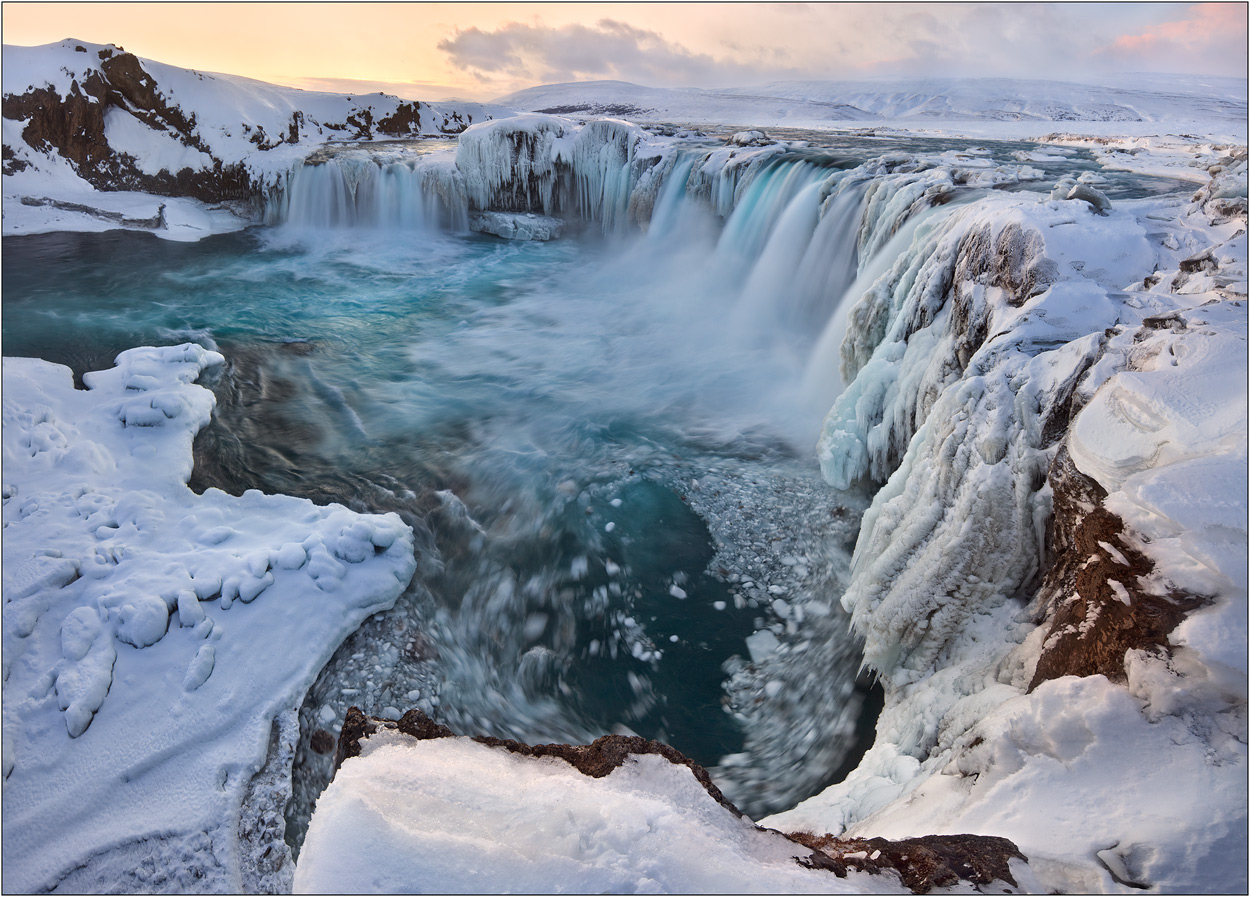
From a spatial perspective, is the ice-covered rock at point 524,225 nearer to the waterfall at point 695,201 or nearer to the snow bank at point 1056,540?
the waterfall at point 695,201

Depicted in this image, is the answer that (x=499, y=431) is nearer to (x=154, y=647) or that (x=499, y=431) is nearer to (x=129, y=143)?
(x=154, y=647)

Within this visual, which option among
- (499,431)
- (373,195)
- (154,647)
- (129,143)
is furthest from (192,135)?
(154,647)

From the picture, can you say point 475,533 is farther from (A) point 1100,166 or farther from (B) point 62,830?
(A) point 1100,166

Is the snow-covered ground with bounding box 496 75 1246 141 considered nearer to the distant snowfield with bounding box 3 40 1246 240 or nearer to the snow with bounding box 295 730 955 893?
the distant snowfield with bounding box 3 40 1246 240

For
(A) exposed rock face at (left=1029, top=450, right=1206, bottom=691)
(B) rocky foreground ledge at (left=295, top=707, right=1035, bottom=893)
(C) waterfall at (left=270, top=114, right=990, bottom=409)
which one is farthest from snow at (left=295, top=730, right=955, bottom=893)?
(C) waterfall at (left=270, top=114, right=990, bottom=409)

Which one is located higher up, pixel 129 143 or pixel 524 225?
pixel 129 143

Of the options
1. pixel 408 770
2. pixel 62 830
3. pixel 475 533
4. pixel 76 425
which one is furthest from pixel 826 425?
pixel 76 425

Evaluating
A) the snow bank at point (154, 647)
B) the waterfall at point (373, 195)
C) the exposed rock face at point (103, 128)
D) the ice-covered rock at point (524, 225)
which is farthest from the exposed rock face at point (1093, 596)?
the exposed rock face at point (103, 128)

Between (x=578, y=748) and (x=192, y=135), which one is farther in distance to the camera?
(x=192, y=135)
